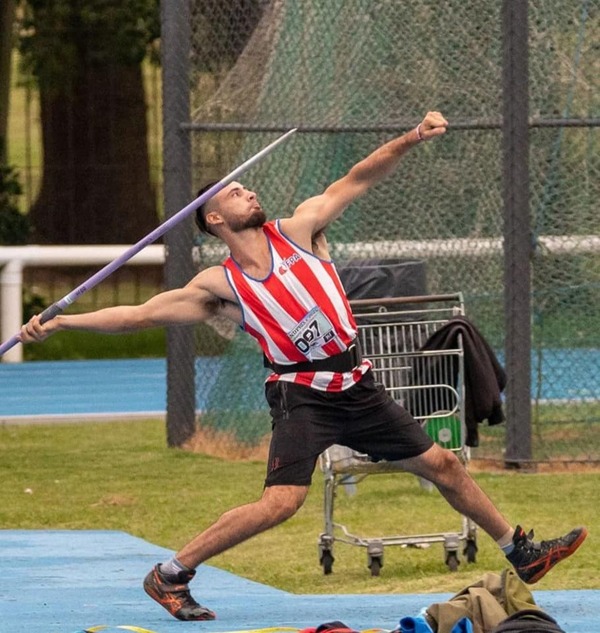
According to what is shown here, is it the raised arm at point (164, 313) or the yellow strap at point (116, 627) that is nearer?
the yellow strap at point (116, 627)

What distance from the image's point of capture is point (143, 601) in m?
8.00

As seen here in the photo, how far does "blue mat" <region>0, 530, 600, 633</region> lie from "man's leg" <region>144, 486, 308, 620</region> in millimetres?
76

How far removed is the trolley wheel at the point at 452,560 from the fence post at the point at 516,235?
2943 mm

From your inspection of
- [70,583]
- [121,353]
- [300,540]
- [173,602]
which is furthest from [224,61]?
[121,353]

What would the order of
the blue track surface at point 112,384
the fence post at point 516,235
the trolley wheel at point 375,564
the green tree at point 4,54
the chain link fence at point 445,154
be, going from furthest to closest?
1. the green tree at point 4,54
2. the blue track surface at point 112,384
3. the chain link fence at point 445,154
4. the fence post at point 516,235
5. the trolley wheel at point 375,564

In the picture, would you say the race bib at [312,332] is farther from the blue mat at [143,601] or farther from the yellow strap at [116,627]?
the yellow strap at [116,627]

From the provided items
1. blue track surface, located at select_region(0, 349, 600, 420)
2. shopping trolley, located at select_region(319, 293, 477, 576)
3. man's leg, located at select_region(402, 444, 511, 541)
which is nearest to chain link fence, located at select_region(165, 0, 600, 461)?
blue track surface, located at select_region(0, 349, 600, 420)

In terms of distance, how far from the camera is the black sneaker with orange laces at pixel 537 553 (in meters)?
7.57

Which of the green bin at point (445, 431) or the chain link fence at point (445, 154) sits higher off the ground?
the chain link fence at point (445, 154)

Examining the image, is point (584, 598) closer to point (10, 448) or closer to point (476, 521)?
point (476, 521)

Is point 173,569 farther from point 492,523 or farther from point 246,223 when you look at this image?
point 246,223

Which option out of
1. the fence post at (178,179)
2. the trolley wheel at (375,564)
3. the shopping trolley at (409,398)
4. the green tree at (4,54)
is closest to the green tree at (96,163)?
the green tree at (4,54)

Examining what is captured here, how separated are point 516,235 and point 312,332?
4.20 meters

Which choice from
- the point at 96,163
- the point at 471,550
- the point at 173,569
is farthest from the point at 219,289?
the point at 96,163
